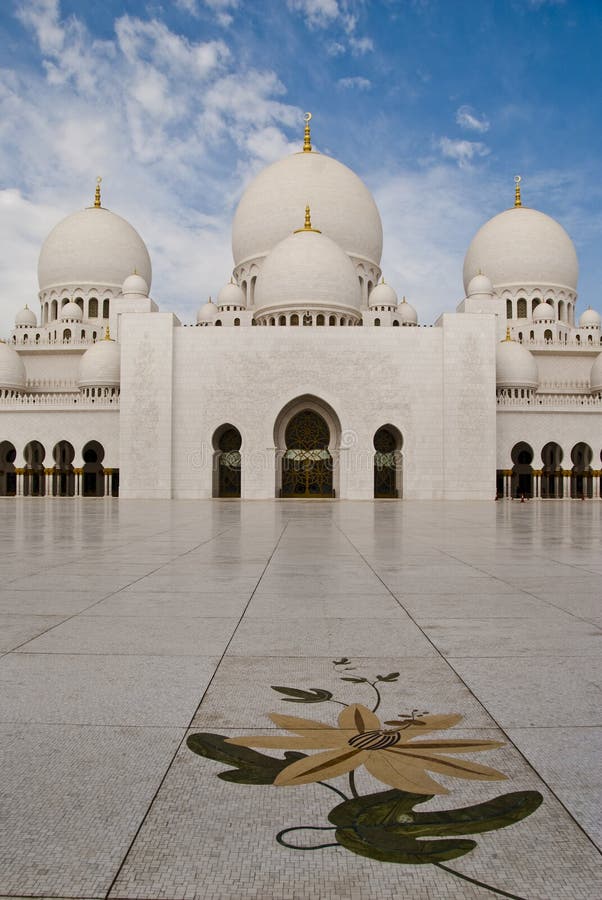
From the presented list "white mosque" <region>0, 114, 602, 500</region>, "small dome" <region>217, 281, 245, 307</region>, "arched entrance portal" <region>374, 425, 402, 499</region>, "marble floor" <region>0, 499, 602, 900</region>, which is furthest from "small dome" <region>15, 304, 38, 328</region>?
"marble floor" <region>0, 499, 602, 900</region>

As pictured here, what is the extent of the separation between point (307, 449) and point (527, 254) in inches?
646

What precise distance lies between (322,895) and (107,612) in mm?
2918

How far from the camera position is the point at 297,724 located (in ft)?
7.28

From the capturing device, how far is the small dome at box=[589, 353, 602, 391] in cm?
3175

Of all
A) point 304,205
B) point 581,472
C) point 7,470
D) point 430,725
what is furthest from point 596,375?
point 430,725

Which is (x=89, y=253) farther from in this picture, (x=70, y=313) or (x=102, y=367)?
(x=102, y=367)

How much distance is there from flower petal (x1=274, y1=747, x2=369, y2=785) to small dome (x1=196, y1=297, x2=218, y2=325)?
3125cm

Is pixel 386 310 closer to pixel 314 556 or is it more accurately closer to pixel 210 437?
pixel 210 437

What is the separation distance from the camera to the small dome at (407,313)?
33188 mm

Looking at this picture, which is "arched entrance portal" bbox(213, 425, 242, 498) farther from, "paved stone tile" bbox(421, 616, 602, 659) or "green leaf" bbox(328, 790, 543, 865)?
"green leaf" bbox(328, 790, 543, 865)

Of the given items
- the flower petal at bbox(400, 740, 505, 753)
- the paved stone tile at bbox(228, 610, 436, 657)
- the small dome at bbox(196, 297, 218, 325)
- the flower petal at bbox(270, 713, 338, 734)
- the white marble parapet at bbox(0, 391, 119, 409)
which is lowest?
the paved stone tile at bbox(228, 610, 436, 657)

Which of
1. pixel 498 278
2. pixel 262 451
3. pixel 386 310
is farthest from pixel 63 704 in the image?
pixel 498 278

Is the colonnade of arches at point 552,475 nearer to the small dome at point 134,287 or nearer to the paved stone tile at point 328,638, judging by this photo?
the small dome at point 134,287

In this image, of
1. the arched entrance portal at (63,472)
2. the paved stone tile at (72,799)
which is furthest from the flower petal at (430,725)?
Result: the arched entrance portal at (63,472)
